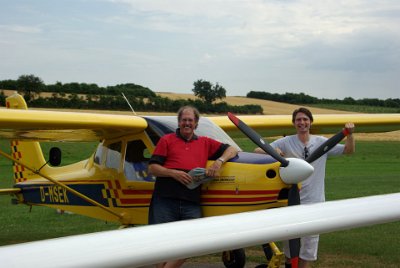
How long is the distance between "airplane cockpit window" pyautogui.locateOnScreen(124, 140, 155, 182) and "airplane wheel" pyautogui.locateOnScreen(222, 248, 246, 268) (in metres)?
1.19

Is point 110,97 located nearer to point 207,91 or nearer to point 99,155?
point 207,91

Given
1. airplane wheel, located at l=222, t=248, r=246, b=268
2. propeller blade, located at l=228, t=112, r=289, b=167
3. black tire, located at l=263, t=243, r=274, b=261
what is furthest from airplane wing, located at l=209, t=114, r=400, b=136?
propeller blade, located at l=228, t=112, r=289, b=167

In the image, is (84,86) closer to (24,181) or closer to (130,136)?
(24,181)

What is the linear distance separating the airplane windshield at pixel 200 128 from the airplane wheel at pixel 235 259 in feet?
3.88

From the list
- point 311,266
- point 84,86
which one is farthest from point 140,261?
point 84,86

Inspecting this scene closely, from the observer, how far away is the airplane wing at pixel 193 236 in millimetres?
1500

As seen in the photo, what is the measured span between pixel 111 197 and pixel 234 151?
2.30 meters

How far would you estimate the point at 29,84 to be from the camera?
40.4 meters

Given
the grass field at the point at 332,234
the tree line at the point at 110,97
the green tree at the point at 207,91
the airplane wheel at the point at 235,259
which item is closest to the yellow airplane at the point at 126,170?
the grass field at the point at 332,234

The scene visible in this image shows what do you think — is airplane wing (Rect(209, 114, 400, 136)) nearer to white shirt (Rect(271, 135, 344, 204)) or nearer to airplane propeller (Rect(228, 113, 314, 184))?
white shirt (Rect(271, 135, 344, 204))

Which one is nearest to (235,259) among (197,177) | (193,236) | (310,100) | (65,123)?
(197,177)

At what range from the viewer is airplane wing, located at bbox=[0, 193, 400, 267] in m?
1.50

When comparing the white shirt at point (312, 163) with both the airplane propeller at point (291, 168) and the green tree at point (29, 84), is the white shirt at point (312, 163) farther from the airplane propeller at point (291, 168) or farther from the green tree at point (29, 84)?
the green tree at point (29, 84)

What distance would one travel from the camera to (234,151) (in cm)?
508
